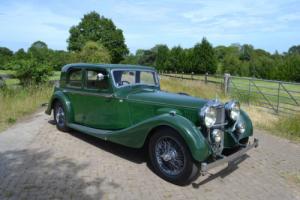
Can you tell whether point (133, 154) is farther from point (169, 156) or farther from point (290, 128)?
point (290, 128)

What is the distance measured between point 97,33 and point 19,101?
160ft

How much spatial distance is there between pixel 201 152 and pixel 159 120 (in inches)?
34.3

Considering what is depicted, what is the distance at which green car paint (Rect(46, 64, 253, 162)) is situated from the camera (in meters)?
4.96

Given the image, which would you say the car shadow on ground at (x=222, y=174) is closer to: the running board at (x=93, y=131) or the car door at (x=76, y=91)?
the running board at (x=93, y=131)

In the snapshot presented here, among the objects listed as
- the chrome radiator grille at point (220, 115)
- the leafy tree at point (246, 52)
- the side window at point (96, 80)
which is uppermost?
the leafy tree at point (246, 52)

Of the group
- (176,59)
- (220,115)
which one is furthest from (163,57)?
(220,115)

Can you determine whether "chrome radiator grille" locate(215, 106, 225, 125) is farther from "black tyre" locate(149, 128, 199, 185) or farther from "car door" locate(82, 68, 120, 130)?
"car door" locate(82, 68, 120, 130)

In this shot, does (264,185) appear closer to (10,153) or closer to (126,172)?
(126,172)

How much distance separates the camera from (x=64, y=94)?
7957 mm

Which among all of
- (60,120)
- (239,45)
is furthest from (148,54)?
(60,120)

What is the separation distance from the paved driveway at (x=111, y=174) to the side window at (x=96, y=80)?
1.30 m

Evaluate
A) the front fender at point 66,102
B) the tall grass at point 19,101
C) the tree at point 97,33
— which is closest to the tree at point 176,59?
the tree at point 97,33

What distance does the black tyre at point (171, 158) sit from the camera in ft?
16.0

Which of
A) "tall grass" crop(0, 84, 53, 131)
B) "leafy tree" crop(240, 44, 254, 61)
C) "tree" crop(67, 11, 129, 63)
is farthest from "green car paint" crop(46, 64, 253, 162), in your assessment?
"leafy tree" crop(240, 44, 254, 61)
